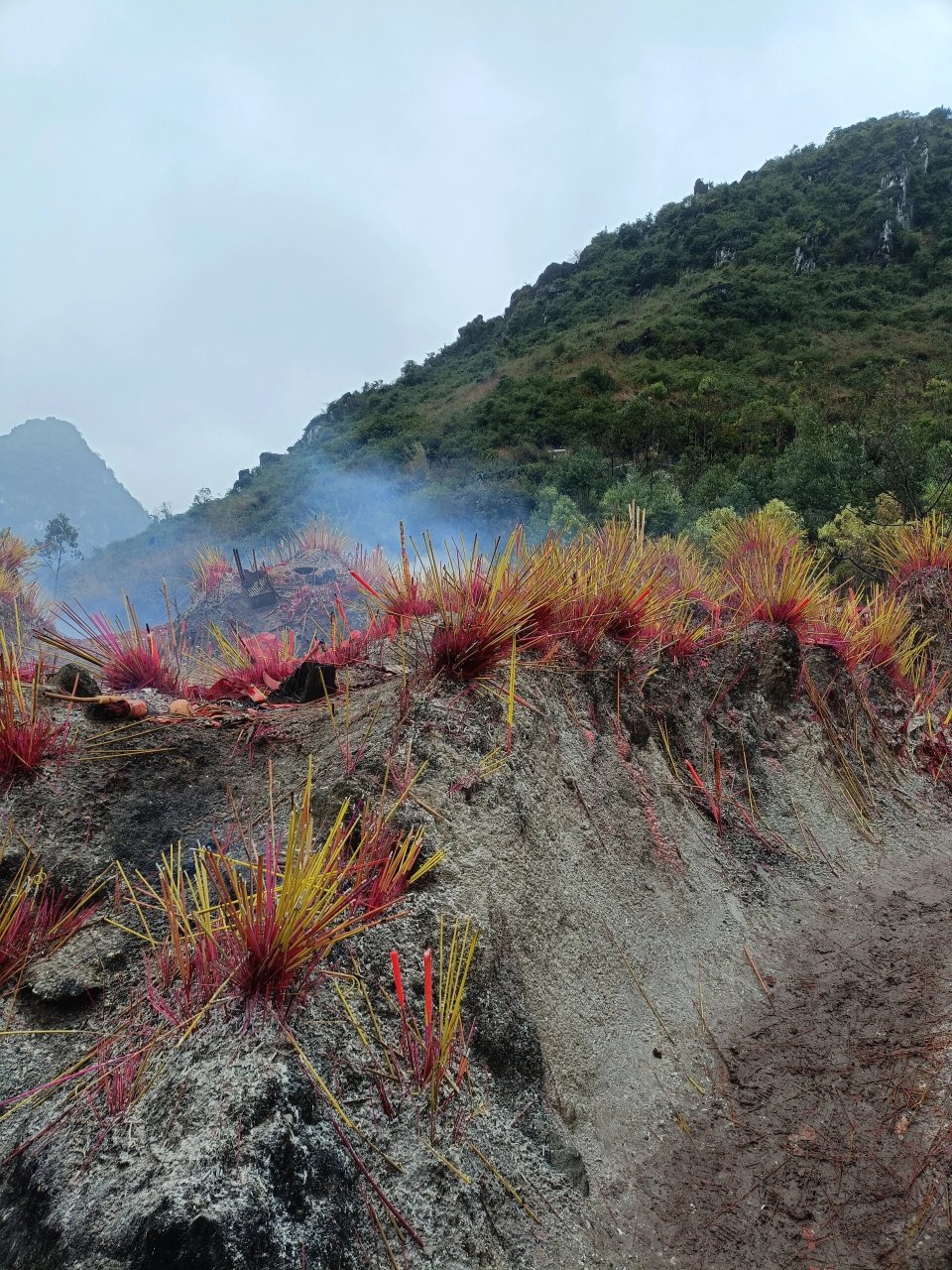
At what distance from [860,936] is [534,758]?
187 centimetres

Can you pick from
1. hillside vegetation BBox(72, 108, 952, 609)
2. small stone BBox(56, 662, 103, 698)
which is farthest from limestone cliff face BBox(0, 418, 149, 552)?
small stone BBox(56, 662, 103, 698)

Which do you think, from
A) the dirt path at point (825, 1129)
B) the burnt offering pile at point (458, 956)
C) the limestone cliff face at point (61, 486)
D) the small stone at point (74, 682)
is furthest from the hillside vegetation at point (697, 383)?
the limestone cliff face at point (61, 486)

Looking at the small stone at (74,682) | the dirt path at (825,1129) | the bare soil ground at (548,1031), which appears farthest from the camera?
the small stone at (74,682)

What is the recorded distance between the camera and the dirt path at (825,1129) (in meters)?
1.71

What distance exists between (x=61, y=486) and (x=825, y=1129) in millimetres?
142163

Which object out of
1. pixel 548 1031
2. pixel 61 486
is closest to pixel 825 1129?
pixel 548 1031

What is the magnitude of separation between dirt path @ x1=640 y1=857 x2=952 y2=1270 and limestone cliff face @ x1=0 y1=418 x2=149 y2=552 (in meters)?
98.1

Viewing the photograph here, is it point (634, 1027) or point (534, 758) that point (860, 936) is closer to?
point (634, 1027)

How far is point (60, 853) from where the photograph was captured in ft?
6.78

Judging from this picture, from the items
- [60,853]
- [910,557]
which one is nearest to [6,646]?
[60,853]

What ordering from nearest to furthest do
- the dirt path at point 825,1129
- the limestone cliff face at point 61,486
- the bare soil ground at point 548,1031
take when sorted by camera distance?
1. the bare soil ground at point 548,1031
2. the dirt path at point 825,1129
3. the limestone cliff face at point 61,486

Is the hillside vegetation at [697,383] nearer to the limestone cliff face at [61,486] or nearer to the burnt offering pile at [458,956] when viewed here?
the burnt offering pile at [458,956]

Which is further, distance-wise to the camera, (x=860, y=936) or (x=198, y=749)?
(x=860, y=936)

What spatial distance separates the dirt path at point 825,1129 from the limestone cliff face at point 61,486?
322ft
